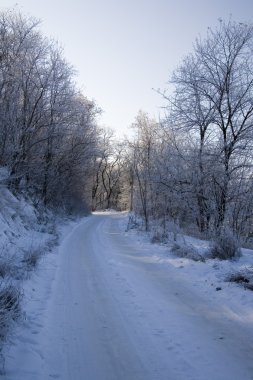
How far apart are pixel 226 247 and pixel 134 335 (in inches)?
227

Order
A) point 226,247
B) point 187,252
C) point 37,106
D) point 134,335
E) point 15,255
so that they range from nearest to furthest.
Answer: point 134,335, point 15,255, point 226,247, point 187,252, point 37,106

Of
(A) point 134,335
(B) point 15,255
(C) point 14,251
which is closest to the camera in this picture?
(A) point 134,335

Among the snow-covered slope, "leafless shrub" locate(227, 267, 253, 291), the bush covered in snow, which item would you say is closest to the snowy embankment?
the snow-covered slope

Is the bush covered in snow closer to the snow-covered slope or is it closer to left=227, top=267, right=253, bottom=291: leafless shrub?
left=227, top=267, right=253, bottom=291: leafless shrub

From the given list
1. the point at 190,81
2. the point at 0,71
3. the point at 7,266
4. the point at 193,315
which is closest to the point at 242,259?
the point at 193,315

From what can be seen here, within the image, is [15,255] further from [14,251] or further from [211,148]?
[211,148]

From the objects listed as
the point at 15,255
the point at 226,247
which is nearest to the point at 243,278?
the point at 226,247

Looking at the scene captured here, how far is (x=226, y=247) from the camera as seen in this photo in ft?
35.5

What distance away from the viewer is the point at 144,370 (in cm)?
460

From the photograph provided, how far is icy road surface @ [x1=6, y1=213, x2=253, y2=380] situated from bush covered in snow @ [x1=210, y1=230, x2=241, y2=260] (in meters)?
1.99

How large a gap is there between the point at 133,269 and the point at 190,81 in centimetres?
1103

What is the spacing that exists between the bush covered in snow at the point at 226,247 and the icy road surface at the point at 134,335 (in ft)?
6.51

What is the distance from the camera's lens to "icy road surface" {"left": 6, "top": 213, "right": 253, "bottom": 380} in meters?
4.58

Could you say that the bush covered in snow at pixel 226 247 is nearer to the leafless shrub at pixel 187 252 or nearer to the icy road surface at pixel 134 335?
the leafless shrub at pixel 187 252
